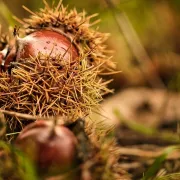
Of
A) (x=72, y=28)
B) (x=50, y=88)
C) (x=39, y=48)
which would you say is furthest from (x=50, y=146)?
(x=72, y=28)

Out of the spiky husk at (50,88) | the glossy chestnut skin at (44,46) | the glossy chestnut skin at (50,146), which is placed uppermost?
the glossy chestnut skin at (44,46)

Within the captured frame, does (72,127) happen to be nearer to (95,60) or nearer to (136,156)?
(95,60)

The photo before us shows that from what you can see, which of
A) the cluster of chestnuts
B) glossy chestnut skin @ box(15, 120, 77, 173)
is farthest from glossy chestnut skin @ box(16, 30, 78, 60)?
glossy chestnut skin @ box(15, 120, 77, 173)

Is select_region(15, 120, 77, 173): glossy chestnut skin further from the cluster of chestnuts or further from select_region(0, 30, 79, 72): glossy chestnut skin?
select_region(0, 30, 79, 72): glossy chestnut skin

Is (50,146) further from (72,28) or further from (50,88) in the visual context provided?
(72,28)

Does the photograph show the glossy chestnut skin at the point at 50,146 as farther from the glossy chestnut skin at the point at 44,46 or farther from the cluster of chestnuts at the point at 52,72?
the glossy chestnut skin at the point at 44,46

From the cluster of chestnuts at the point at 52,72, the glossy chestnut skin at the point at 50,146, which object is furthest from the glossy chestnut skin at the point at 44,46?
the glossy chestnut skin at the point at 50,146
